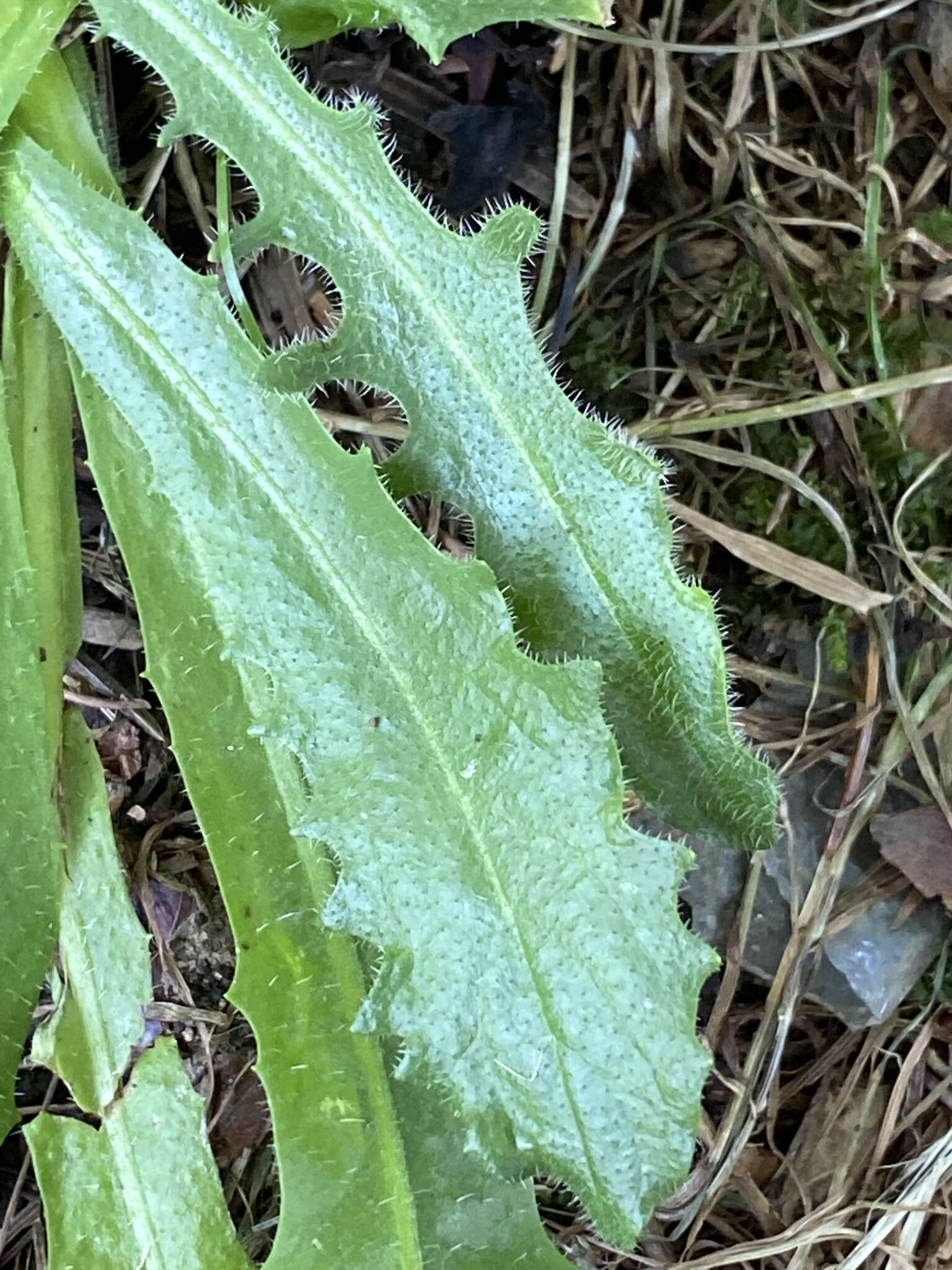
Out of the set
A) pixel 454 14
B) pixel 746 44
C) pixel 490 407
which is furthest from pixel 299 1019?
pixel 746 44

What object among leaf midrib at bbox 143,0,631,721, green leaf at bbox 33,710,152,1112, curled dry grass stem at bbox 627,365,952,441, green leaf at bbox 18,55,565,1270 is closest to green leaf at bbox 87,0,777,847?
leaf midrib at bbox 143,0,631,721

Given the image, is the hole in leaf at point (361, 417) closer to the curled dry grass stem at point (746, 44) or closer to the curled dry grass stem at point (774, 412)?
the curled dry grass stem at point (774, 412)

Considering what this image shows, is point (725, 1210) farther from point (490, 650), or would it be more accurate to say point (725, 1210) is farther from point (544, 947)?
point (490, 650)

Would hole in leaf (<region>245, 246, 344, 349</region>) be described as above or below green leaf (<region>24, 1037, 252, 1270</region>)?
above

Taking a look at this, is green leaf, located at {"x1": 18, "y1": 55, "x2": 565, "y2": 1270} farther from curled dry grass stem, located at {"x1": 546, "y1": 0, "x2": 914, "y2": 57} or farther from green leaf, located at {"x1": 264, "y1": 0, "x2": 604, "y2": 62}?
curled dry grass stem, located at {"x1": 546, "y1": 0, "x2": 914, "y2": 57}

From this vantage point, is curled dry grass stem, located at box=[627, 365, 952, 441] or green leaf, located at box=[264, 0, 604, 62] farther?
curled dry grass stem, located at box=[627, 365, 952, 441]

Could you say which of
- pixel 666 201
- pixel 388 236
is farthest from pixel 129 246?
pixel 666 201

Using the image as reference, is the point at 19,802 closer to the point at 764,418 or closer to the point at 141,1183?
the point at 141,1183
